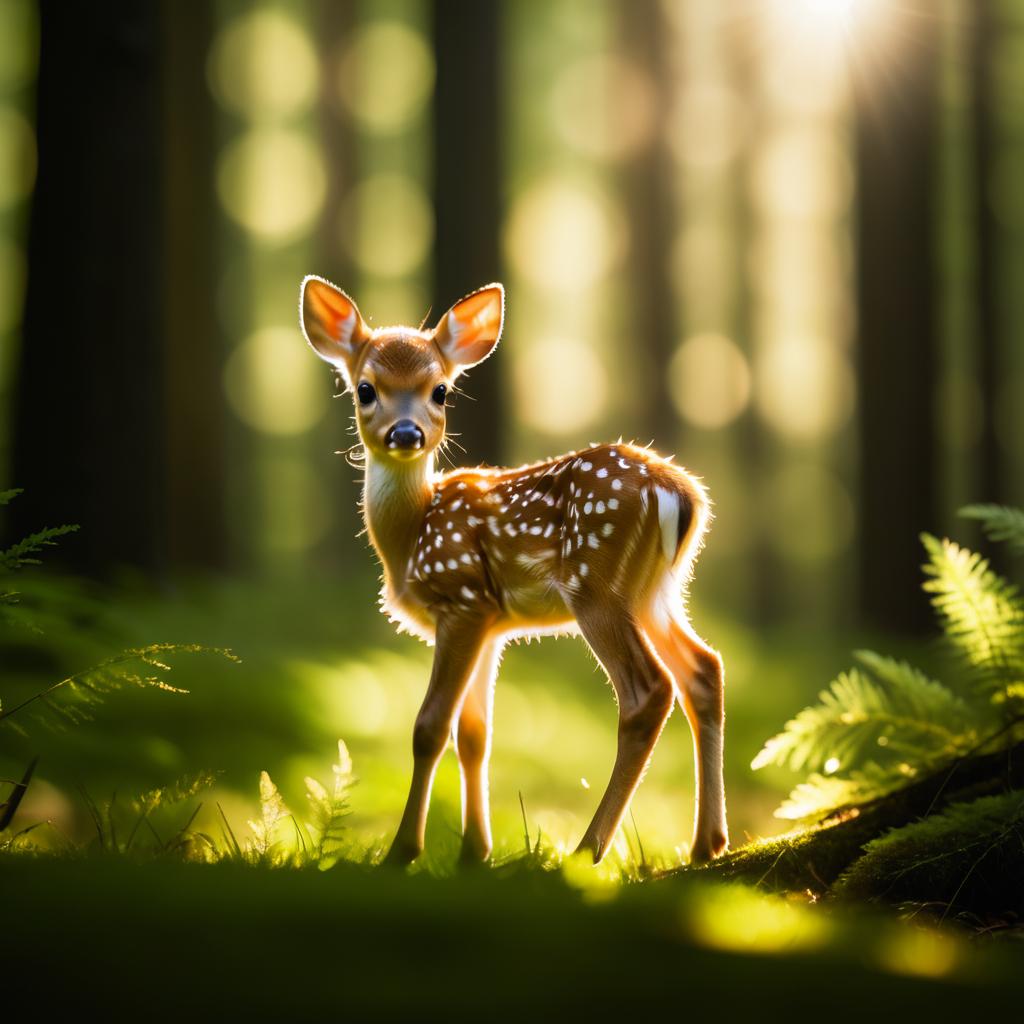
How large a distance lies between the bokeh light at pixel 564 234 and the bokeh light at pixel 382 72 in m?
2.99

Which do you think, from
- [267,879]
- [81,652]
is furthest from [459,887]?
[81,652]

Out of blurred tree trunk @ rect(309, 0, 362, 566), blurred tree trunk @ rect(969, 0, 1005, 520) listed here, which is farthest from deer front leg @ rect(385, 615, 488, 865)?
blurred tree trunk @ rect(309, 0, 362, 566)

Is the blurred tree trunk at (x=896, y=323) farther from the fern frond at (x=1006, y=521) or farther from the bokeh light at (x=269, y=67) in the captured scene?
the bokeh light at (x=269, y=67)

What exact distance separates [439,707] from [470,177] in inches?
255

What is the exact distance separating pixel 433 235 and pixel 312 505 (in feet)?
60.5

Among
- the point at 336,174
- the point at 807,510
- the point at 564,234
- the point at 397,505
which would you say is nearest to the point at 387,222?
the point at 336,174

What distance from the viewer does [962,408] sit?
50.2 feet

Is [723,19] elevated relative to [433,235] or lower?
elevated

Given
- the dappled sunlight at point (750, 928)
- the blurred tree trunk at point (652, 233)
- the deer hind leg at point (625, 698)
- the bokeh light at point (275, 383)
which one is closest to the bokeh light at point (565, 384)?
the blurred tree trunk at point (652, 233)

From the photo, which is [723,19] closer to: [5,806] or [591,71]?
[591,71]

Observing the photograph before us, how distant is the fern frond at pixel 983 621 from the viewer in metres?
3.36

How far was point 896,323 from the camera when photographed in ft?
32.4

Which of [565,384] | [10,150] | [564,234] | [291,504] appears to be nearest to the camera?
[10,150]

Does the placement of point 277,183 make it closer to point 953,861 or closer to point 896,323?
point 896,323
